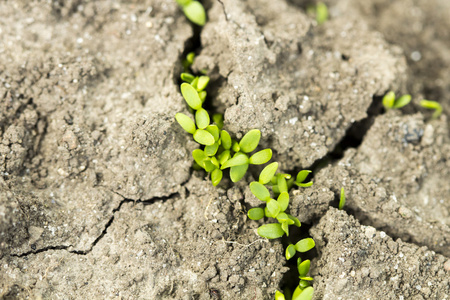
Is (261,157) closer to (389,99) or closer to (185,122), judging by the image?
(185,122)

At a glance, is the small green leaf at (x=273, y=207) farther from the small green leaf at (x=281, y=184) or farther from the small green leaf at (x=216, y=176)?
the small green leaf at (x=216, y=176)

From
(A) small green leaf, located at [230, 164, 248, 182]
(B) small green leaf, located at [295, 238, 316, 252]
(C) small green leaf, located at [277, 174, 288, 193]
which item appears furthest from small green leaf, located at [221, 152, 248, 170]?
(B) small green leaf, located at [295, 238, 316, 252]

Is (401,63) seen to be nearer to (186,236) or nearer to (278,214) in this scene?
(278,214)

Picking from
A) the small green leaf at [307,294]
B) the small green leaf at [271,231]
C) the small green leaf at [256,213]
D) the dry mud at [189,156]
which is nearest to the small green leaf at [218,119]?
the dry mud at [189,156]

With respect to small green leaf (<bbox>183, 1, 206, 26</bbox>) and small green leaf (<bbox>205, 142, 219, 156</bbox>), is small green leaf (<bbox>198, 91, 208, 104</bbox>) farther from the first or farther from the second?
small green leaf (<bbox>183, 1, 206, 26</bbox>)

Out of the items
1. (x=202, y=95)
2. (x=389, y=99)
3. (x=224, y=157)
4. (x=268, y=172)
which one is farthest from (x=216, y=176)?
(x=389, y=99)
